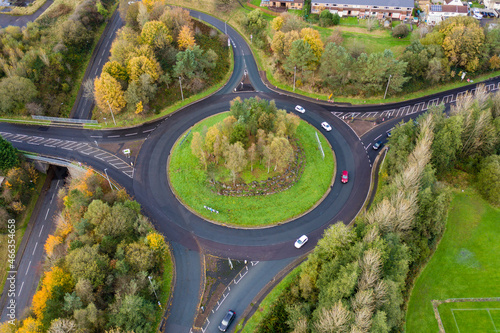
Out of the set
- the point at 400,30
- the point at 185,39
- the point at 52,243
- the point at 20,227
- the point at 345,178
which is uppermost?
the point at 400,30

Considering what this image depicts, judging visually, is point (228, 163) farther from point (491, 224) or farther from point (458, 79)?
point (458, 79)

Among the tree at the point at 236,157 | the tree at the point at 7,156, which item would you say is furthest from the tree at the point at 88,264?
the tree at the point at 7,156

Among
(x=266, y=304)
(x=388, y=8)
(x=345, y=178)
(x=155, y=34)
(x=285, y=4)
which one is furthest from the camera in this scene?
(x=285, y=4)

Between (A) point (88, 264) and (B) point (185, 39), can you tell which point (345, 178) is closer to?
(A) point (88, 264)

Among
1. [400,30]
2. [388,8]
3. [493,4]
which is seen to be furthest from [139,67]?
[493,4]

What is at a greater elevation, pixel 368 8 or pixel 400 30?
pixel 368 8

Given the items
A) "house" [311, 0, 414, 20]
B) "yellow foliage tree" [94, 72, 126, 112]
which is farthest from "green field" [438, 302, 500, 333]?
"house" [311, 0, 414, 20]
